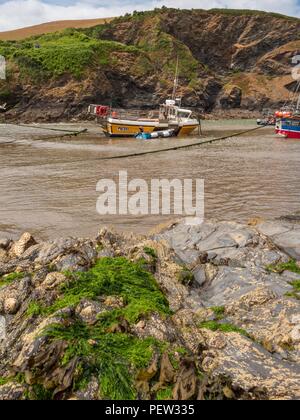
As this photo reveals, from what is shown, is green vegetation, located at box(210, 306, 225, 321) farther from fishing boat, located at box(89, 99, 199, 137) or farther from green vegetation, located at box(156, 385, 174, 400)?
fishing boat, located at box(89, 99, 199, 137)

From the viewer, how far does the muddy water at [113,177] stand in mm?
11227

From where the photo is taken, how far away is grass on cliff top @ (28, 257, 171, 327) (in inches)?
192

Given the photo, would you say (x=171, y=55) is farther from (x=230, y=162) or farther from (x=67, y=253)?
(x=67, y=253)

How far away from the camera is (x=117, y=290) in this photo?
17.9 feet

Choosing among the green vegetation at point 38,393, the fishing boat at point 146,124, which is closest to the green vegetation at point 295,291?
the green vegetation at point 38,393

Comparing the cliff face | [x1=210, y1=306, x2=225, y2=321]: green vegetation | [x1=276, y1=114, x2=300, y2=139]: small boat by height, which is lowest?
[x1=276, y1=114, x2=300, y2=139]: small boat

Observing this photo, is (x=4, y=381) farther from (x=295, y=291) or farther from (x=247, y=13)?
(x=247, y=13)

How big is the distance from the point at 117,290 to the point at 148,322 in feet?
2.81

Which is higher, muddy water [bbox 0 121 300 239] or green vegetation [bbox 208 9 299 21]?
green vegetation [bbox 208 9 299 21]

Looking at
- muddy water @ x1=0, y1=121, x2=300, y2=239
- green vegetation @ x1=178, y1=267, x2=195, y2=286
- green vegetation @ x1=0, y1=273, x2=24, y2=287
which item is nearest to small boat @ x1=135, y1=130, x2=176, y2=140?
muddy water @ x1=0, y1=121, x2=300, y2=239

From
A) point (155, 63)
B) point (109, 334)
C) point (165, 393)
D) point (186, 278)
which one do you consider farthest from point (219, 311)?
point (155, 63)

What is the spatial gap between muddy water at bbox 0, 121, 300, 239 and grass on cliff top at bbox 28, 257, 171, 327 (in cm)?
436

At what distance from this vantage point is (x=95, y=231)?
10297 millimetres

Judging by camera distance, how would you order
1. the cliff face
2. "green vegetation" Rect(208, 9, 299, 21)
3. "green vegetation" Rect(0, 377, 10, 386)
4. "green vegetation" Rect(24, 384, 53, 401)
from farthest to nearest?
"green vegetation" Rect(208, 9, 299, 21) → the cliff face → "green vegetation" Rect(0, 377, 10, 386) → "green vegetation" Rect(24, 384, 53, 401)
